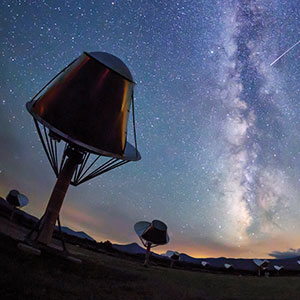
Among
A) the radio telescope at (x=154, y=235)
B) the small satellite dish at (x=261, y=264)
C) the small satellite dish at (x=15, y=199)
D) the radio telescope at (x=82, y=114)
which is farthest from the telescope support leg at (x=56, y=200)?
the small satellite dish at (x=261, y=264)

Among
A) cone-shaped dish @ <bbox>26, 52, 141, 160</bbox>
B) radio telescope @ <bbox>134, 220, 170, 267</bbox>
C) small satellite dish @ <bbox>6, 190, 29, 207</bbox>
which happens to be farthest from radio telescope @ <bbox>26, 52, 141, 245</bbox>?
small satellite dish @ <bbox>6, 190, 29, 207</bbox>

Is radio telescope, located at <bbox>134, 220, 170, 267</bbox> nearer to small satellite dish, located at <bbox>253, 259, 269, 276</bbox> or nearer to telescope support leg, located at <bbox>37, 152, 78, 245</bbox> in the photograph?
telescope support leg, located at <bbox>37, 152, 78, 245</bbox>

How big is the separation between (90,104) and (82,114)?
0.37 meters

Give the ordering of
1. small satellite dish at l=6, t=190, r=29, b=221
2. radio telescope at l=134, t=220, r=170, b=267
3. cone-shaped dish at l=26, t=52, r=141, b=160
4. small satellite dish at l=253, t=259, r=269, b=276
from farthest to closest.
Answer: small satellite dish at l=253, t=259, r=269, b=276
small satellite dish at l=6, t=190, r=29, b=221
radio telescope at l=134, t=220, r=170, b=267
cone-shaped dish at l=26, t=52, r=141, b=160

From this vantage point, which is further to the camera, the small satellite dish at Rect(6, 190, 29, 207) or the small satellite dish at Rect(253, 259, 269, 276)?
the small satellite dish at Rect(253, 259, 269, 276)

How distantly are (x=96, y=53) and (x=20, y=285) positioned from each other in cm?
625

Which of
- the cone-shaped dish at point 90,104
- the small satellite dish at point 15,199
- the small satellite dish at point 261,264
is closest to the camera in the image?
the cone-shaped dish at point 90,104

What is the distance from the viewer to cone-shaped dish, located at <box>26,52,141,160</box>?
6617 millimetres

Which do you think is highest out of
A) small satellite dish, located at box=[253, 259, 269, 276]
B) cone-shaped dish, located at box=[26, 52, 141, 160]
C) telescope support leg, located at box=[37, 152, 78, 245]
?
cone-shaped dish, located at box=[26, 52, 141, 160]

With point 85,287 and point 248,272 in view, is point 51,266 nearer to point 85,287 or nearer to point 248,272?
point 85,287

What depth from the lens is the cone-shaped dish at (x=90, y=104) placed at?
6617 mm

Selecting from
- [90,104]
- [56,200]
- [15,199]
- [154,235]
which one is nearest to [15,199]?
[15,199]

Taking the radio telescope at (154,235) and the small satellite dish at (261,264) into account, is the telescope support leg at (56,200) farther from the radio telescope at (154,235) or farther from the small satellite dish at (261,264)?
the small satellite dish at (261,264)

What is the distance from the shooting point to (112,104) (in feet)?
23.7
